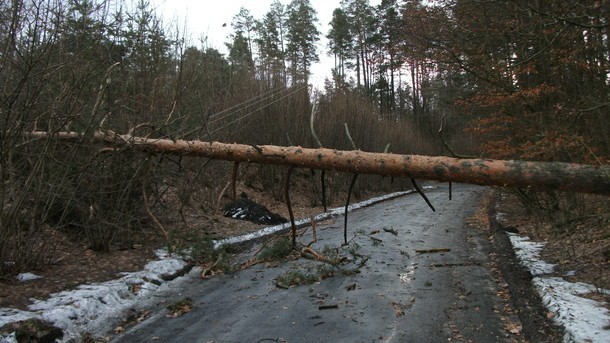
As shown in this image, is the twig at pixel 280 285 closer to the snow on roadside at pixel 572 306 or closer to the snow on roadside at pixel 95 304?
the snow on roadside at pixel 95 304

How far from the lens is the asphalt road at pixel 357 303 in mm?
4301

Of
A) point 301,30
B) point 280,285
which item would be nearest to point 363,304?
point 280,285

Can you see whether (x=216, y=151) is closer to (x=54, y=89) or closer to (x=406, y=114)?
(x=54, y=89)

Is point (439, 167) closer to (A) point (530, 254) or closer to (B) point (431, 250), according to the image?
(A) point (530, 254)

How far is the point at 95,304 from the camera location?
500 centimetres

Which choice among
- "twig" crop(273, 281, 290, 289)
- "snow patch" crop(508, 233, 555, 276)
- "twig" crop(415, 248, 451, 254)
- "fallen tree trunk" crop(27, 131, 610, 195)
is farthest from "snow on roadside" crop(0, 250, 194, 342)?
"snow patch" crop(508, 233, 555, 276)

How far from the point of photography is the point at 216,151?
5.09 m

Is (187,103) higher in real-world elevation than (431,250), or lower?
higher

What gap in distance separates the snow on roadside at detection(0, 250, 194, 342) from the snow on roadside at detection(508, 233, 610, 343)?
465cm

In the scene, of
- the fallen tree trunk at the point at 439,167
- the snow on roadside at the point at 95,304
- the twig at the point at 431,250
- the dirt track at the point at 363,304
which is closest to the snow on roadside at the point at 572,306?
the dirt track at the point at 363,304

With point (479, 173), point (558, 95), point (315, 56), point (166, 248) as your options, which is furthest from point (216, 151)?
point (315, 56)

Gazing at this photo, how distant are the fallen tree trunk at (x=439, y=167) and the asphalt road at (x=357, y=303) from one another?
1.53 meters

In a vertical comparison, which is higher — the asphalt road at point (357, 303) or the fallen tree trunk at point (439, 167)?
the fallen tree trunk at point (439, 167)

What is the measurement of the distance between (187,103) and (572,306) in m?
8.09
